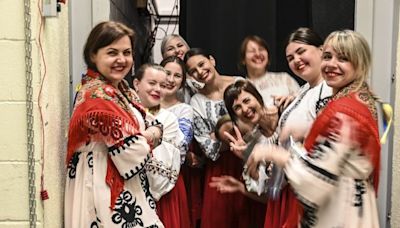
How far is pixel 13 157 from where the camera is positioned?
161cm

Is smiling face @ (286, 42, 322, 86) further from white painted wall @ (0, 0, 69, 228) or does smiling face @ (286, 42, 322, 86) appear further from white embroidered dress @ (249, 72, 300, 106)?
white painted wall @ (0, 0, 69, 228)

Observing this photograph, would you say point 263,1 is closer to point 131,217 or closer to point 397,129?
point 397,129

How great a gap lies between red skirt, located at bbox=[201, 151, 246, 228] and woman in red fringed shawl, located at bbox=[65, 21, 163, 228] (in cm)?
84

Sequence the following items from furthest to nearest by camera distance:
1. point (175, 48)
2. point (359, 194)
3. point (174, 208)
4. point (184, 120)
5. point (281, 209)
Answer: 1. point (175, 48)
2. point (184, 120)
3. point (174, 208)
4. point (281, 209)
5. point (359, 194)

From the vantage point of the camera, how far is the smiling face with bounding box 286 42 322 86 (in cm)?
218

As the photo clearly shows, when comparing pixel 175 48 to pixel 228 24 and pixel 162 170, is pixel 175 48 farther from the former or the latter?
pixel 162 170

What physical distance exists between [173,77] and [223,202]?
659 millimetres

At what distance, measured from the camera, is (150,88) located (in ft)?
7.91

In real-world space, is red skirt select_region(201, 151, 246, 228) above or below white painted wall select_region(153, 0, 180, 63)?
below

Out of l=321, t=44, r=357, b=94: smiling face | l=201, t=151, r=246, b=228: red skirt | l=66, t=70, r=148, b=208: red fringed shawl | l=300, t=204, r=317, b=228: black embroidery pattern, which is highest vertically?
l=321, t=44, r=357, b=94: smiling face

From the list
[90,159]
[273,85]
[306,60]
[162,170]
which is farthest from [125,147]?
[273,85]

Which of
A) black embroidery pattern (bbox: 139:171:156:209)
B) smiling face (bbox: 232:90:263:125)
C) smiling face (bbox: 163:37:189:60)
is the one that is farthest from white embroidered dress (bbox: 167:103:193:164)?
black embroidery pattern (bbox: 139:171:156:209)

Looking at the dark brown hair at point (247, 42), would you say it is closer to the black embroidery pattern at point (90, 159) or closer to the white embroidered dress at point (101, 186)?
the white embroidered dress at point (101, 186)

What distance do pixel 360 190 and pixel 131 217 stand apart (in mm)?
743
